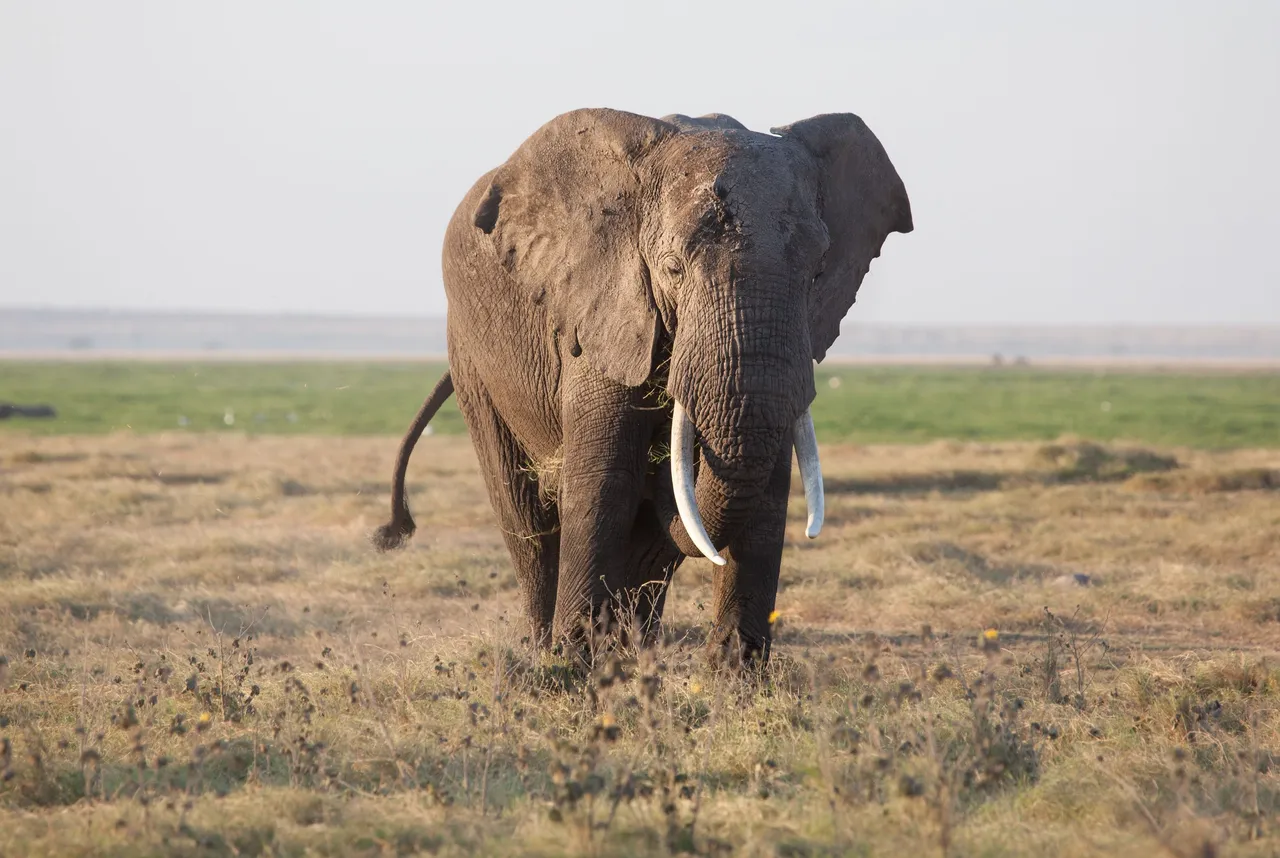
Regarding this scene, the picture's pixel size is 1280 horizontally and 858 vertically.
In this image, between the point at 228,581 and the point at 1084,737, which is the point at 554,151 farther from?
the point at 228,581

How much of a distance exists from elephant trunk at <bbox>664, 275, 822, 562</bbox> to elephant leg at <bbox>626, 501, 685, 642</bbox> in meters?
0.96

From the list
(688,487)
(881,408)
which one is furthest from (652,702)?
(881,408)

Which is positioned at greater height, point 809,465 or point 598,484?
point 809,465

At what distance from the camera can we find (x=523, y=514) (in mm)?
8641

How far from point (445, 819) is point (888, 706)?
2.58 m

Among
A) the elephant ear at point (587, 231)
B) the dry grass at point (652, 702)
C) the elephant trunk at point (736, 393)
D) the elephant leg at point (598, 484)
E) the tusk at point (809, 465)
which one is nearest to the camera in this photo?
the dry grass at point (652, 702)

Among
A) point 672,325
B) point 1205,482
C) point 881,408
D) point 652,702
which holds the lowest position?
point 881,408

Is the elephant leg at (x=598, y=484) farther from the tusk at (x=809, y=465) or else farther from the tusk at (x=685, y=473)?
the tusk at (x=809, y=465)

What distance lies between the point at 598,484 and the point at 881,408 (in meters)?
44.3

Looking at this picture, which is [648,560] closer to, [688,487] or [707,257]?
[688,487]

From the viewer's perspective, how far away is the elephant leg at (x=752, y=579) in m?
6.82

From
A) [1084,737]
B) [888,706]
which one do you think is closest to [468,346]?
[888,706]

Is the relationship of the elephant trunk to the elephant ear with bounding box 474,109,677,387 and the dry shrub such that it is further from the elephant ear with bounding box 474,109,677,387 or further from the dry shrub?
the dry shrub

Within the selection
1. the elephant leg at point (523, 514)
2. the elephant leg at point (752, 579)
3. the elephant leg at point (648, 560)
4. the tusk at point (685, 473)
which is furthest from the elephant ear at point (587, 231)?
the elephant leg at point (523, 514)
